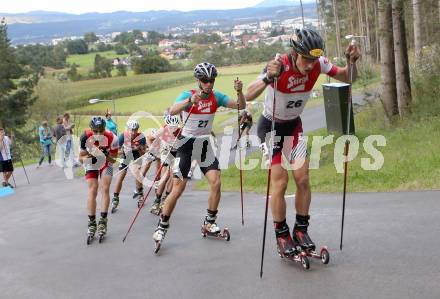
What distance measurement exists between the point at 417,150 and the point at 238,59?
4792 cm

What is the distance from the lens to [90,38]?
13738cm

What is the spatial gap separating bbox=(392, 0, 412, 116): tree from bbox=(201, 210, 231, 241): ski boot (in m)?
10.6

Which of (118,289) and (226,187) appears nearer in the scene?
(118,289)

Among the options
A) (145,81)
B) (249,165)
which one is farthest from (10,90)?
(249,165)

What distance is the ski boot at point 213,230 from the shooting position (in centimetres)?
890

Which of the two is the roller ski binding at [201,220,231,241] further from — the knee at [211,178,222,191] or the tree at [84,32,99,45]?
the tree at [84,32,99,45]

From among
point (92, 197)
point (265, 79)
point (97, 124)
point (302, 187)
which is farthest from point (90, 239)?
point (265, 79)

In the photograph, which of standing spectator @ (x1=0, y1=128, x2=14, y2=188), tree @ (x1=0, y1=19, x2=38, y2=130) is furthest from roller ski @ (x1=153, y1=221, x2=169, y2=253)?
tree @ (x1=0, y1=19, x2=38, y2=130)

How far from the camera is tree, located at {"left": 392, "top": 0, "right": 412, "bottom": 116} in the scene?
56.6 ft

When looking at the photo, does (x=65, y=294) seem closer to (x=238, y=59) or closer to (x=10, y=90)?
(x=238, y=59)

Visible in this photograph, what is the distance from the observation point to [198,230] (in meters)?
10.0

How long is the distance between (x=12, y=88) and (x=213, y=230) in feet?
222

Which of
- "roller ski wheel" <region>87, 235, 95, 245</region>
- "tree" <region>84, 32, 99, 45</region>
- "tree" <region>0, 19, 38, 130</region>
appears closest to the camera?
"roller ski wheel" <region>87, 235, 95, 245</region>

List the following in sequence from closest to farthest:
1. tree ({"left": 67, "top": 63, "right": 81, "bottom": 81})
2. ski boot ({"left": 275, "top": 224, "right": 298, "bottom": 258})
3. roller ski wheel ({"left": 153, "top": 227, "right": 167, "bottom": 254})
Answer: ski boot ({"left": 275, "top": 224, "right": 298, "bottom": 258}) → roller ski wheel ({"left": 153, "top": 227, "right": 167, "bottom": 254}) → tree ({"left": 67, "top": 63, "right": 81, "bottom": 81})
